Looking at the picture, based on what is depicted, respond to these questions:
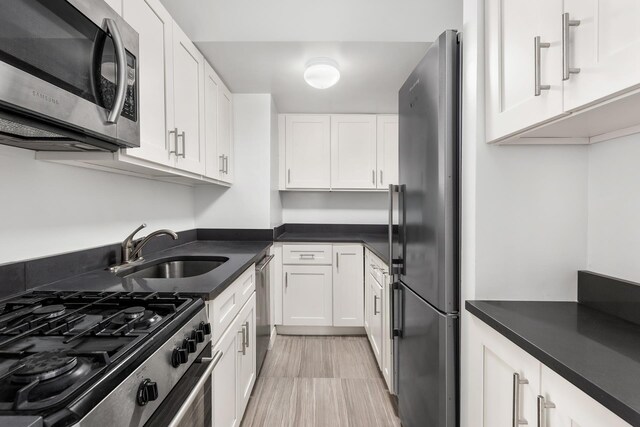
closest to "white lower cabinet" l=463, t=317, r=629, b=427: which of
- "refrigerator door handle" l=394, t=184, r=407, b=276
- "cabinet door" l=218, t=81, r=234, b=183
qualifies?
"refrigerator door handle" l=394, t=184, r=407, b=276

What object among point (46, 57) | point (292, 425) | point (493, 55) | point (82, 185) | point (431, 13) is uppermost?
point (431, 13)

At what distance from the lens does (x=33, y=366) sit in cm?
57

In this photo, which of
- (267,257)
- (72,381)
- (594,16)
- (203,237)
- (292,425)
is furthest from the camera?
(203,237)

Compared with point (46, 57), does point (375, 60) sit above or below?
above

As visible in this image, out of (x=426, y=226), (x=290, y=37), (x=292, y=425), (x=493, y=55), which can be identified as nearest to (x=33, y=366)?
(x=426, y=226)

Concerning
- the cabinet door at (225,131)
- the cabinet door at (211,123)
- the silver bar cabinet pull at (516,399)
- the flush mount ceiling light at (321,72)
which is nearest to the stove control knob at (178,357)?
the silver bar cabinet pull at (516,399)

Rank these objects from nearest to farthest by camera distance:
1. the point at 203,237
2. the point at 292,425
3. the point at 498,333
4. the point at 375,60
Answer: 1. the point at 498,333
2. the point at 292,425
3. the point at 375,60
4. the point at 203,237

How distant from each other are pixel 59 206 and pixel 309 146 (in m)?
2.34

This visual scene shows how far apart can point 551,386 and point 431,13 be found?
207cm

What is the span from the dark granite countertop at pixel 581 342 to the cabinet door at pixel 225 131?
6.67ft

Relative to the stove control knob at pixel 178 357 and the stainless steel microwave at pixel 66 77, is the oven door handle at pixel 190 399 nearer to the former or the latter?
the stove control knob at pixel 178 357

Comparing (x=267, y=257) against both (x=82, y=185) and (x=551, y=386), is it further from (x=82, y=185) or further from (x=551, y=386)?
(x=551, y=386)

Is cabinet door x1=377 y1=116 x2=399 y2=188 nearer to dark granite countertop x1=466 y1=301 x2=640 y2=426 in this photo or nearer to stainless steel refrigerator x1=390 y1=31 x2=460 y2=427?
stainless steel refrigerator x1=390 y1=31 x2=460 y2=427

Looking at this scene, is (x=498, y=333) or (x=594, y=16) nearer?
(x=594, y=16)
